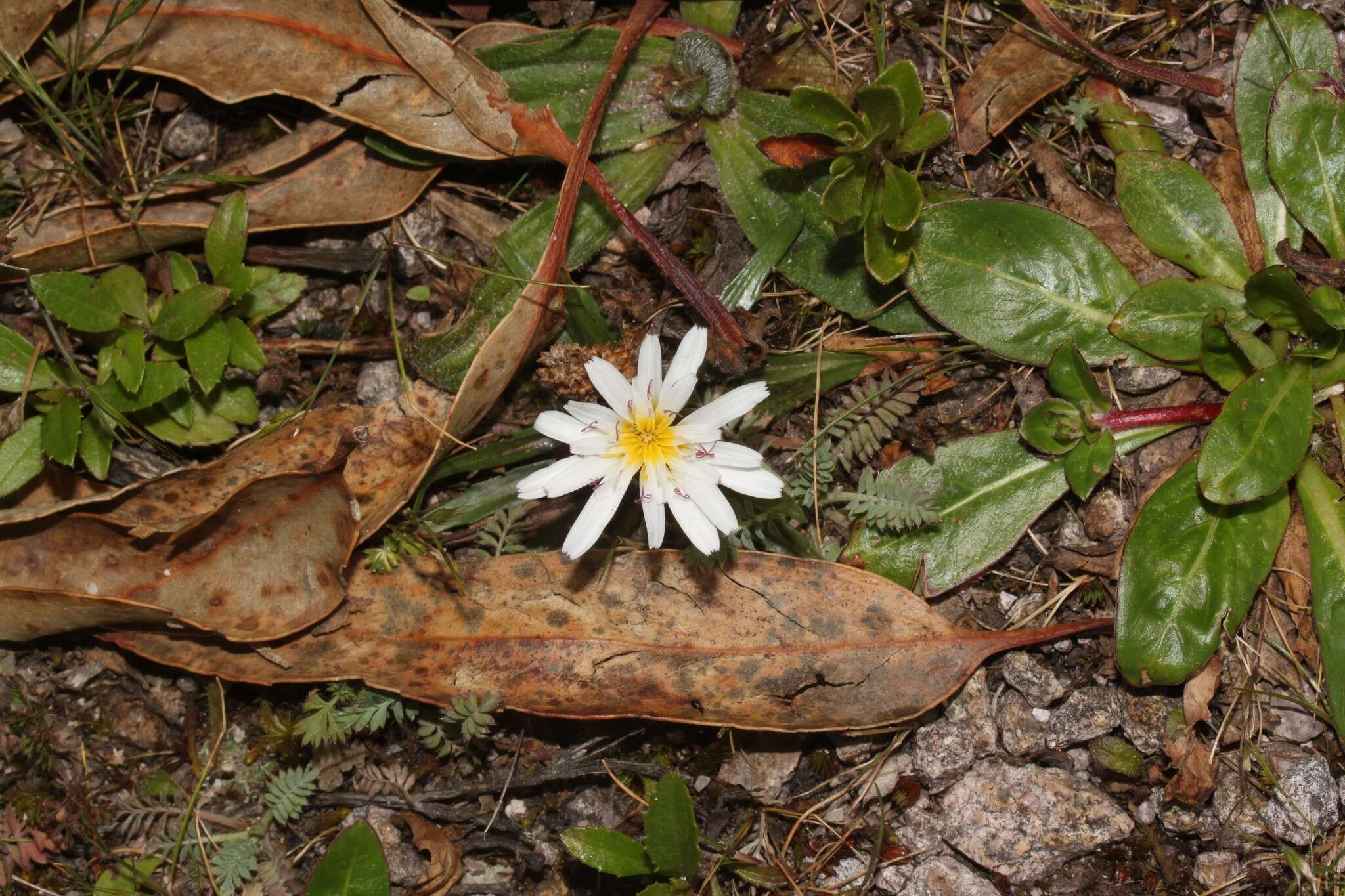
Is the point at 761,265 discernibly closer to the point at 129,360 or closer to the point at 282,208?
the point at 282,208

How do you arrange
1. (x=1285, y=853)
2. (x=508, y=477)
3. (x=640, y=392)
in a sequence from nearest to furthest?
(x=640, y=392)
(x=1285, y=853)
(x=508, y=477)

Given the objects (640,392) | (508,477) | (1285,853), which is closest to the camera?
(640,392)

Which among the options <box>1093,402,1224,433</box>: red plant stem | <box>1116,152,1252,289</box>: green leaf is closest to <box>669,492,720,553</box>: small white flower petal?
<box>1093,402,1224,433</box>: red plant stem

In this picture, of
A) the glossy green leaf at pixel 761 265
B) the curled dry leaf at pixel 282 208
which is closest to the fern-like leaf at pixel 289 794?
the curled dry leaf at pixel 282 208

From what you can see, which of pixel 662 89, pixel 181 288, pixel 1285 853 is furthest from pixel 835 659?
pixel 181 288

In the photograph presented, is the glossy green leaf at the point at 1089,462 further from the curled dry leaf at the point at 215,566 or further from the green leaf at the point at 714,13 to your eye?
the curled dry leaf at the point at 215,566

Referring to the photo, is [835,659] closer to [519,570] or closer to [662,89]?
[519,570]
